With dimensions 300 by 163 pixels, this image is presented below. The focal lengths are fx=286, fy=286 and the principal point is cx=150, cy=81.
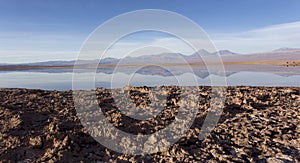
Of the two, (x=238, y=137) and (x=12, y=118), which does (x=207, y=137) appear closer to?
(x=238, y=137)

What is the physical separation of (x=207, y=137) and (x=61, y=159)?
342 cm

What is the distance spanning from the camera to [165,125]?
24.8 ft

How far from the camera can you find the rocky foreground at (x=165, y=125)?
20.7 ft

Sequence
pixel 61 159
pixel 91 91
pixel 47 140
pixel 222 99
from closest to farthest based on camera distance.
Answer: pixel 61 159
pixel 47 140
pixel 222 99
pixel 91 91

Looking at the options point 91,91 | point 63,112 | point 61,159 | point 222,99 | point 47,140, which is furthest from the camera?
point 91,91

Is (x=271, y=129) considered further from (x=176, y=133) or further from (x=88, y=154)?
(x=88, y=154)

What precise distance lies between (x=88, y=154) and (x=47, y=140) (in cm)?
116

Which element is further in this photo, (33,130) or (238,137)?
(33,130)

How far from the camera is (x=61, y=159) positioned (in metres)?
6.15

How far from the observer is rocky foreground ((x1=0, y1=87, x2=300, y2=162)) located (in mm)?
6324

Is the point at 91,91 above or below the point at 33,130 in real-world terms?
above

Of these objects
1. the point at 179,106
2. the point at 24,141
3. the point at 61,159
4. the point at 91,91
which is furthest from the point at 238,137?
the point at 91,91

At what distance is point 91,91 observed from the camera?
1088cm

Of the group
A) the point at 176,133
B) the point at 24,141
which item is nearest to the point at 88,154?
the point at 24,141
